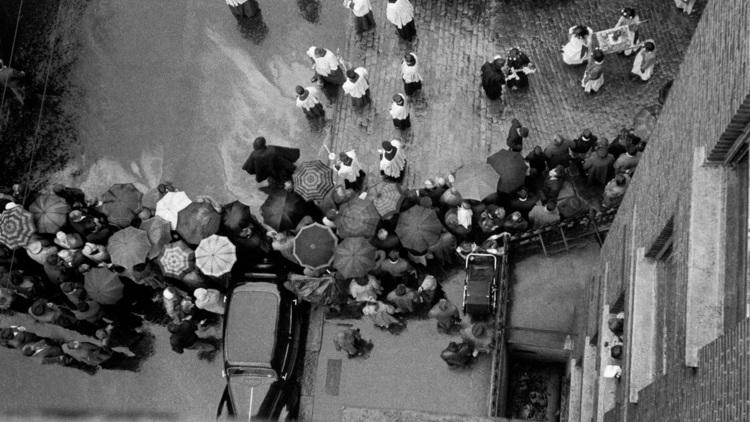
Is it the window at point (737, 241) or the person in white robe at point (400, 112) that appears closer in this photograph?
the window at point (737, 241)

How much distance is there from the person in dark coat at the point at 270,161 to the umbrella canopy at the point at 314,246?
194 cm

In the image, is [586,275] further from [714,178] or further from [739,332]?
[739,332]

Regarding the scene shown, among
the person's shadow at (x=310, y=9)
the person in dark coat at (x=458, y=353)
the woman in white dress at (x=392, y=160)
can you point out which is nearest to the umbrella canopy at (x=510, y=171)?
the woman in white dress at (x=392, y=160)

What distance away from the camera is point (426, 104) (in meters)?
18.5

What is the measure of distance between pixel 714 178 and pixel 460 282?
913 centimetres

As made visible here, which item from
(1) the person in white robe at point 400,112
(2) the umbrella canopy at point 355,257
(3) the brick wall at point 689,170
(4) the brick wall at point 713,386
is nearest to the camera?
(4) the brick wall at point 713,386

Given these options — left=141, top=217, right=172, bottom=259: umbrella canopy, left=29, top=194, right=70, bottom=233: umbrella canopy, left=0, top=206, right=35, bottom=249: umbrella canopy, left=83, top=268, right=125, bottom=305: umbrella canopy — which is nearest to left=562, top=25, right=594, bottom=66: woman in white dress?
left=141, top=217, right=172, bottom=259: umbrella canopy

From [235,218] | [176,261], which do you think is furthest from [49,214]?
[235,218]

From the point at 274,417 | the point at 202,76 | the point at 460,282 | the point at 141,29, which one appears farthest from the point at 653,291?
the point at 141,29

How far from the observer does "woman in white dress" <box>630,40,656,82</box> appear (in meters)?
16.8

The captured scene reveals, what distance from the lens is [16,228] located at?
51.0 feet

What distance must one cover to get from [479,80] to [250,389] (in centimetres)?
842

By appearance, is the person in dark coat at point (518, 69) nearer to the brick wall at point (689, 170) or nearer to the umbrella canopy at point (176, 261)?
the brick wall at point (689, 170)

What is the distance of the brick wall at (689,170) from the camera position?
711 cm
